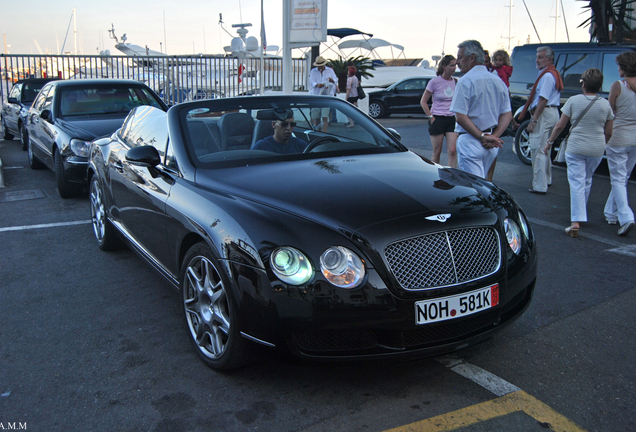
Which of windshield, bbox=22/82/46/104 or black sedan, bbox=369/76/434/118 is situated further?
black sedan, bbox=369/76/434/118

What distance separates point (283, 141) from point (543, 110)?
4865 mm

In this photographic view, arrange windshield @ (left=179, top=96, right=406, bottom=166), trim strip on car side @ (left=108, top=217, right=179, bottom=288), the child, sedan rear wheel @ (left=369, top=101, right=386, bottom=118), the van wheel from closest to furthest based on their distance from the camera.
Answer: trim strip on car side @ (left=108, top=217, right=179, bottom=288), windshield @ (left=179, top=96, right=406, bottom=166), the child, the van wheel, sedan rear wheel @ (left=369, top=101, right=386, bottom=118)

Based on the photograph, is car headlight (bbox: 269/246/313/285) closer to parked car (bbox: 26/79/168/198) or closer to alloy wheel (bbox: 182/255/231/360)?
alloy wheel (bbox: 182/255/231/360)

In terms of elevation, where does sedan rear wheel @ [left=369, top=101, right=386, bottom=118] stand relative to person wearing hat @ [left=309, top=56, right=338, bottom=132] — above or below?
below

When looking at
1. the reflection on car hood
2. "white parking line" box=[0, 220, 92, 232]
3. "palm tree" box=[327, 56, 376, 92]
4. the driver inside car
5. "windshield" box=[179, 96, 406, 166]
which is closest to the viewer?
"windshield" box=[179, 96, 406, 166]

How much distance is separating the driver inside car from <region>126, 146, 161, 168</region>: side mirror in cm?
65

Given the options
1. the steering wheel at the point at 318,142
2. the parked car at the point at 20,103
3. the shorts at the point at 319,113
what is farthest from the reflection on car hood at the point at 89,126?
the parked car at the point at 20,103

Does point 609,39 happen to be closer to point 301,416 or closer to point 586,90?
point 586,90

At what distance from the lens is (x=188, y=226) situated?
3160 millimetres

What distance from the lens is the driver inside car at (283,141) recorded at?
384 cm

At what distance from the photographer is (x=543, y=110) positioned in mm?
7465

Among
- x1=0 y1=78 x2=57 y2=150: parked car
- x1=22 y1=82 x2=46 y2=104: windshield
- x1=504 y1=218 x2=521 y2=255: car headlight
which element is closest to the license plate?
x1=504 y1=218 x2=521 y2=255: car headlight

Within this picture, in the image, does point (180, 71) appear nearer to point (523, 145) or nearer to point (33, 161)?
point (33, 161)

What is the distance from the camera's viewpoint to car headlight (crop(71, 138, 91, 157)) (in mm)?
7195
